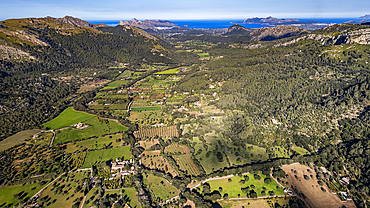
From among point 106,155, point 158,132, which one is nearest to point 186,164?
point 158,132

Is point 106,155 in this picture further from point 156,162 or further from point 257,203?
point 257,203

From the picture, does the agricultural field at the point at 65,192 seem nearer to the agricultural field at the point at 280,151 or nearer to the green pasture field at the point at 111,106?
the green pasture field at the point at 111,106

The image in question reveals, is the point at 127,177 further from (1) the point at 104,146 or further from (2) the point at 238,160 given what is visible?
(2) the point at 238,160

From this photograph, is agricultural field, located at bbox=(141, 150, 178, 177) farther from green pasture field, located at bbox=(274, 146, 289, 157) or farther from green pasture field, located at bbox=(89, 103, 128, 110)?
green pasture field, located at bbox=(89, 103, 128, 110)

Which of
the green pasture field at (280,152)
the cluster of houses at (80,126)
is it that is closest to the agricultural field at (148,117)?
the cluster of houses at (80,126)

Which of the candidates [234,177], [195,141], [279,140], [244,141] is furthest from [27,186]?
[279,140]

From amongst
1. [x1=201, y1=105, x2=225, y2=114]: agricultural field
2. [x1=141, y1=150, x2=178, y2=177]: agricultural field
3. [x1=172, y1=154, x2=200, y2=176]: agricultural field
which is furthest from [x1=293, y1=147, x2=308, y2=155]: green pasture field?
[x1=141, y1=150, x2=178, y2=177]: agricultural field
